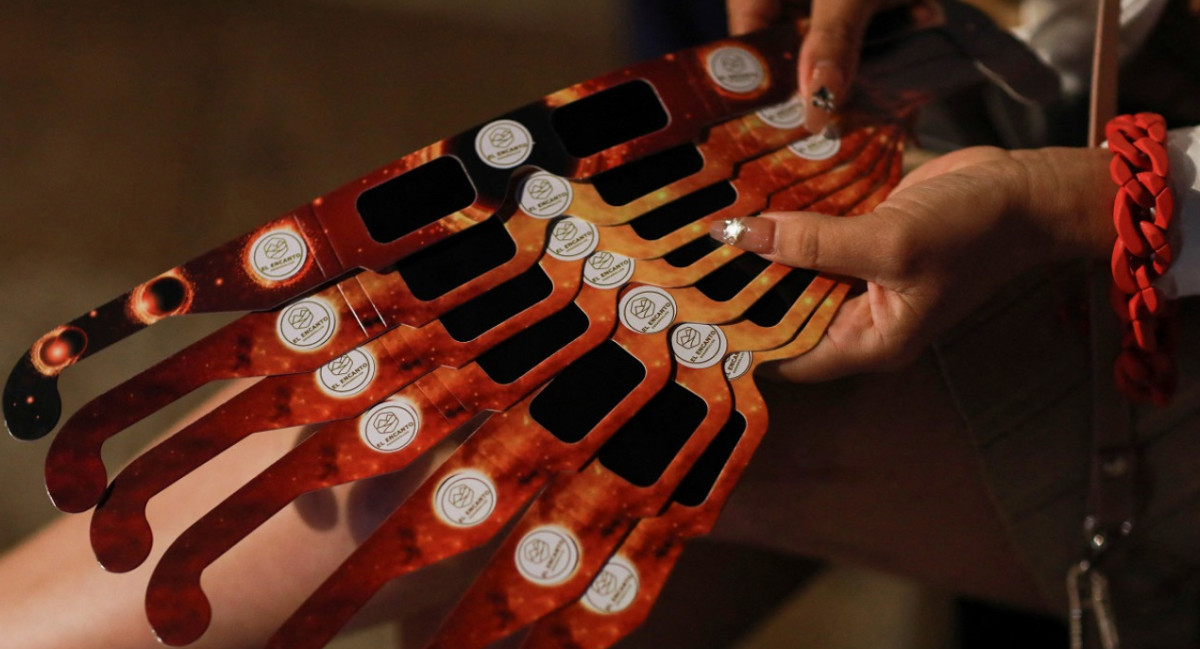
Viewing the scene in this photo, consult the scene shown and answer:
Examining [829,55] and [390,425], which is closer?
[390,425]

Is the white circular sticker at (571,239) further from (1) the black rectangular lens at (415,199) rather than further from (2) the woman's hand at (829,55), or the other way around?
(2) the woman's hand at (829,55)

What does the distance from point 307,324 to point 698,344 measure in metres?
0.21

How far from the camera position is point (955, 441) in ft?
1.96

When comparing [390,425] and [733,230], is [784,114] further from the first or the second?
[390,425]

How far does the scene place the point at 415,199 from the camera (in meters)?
0.51

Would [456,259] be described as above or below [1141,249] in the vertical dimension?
above

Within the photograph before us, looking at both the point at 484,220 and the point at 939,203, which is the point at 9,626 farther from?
the point at 939,203

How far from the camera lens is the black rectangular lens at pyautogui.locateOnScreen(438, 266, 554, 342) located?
49 centimetres

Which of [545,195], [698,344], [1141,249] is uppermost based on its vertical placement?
[545,195]

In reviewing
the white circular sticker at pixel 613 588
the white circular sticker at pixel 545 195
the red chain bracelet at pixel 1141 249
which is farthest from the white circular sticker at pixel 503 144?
the red chain bracelet at pixel 1141 249

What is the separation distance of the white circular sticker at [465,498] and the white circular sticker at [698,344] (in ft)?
0.41

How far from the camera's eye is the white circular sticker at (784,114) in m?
0.60

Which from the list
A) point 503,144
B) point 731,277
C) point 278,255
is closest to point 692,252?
point 731,277

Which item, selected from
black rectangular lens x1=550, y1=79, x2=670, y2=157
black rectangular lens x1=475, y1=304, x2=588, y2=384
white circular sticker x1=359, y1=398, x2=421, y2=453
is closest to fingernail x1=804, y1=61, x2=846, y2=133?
black rectangular lens x1=550, y1=79, x2=670, y2=157
